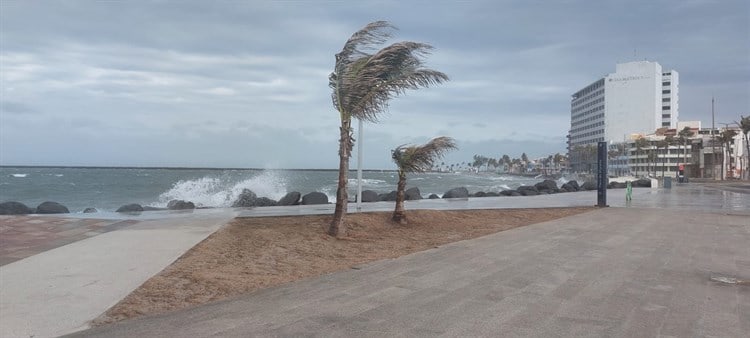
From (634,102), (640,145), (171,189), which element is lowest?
(171,189)

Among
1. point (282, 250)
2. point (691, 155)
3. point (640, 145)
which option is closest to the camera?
point (282, 250)

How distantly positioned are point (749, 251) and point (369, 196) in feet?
49.1

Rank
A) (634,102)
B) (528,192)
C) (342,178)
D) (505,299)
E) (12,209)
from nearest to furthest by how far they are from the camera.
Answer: (505,299)
(342,178)
(12,209)
(528,192)
(634,102)

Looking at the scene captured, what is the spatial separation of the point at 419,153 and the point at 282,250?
4588 mm

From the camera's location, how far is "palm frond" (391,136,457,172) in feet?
40.8

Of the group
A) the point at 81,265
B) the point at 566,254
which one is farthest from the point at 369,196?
the point at 81,265

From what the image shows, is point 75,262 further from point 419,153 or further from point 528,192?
point 528,192

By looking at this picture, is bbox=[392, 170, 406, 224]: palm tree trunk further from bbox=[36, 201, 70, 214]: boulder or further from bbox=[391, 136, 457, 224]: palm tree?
bbox=[36, 201, 70, 214]: boulder

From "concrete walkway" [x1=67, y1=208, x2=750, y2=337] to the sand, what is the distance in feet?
1.41

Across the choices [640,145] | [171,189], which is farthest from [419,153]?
[640,145]

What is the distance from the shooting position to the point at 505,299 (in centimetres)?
588

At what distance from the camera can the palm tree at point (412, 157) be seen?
12414 mm

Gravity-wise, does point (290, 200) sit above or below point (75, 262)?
above

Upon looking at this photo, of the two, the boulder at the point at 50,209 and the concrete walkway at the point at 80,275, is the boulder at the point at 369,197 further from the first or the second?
the concrete walkway at the point at 80,275
